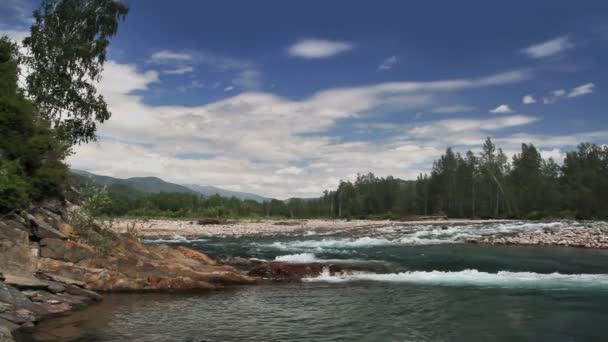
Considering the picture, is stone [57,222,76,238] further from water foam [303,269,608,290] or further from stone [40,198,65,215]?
water foam [303,269,608,290]

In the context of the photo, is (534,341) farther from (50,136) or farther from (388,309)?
(50,136)

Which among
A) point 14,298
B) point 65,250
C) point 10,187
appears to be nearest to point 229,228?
point 65,250

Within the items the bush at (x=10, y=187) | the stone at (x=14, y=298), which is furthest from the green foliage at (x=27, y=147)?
the stone at (x=14, y=298)

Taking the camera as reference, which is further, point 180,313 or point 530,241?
point 530,241

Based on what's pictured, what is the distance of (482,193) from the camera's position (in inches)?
4309

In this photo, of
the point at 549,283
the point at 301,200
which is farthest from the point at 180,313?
the point at 301,200

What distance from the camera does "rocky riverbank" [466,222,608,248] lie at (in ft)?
115

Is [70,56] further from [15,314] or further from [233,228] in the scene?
[233,228]

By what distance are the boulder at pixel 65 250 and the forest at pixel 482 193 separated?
1845 inches

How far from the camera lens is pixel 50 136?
18.9 meters

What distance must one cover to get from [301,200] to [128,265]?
165635 mm

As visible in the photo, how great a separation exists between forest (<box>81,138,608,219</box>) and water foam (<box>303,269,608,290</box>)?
48.8 meters

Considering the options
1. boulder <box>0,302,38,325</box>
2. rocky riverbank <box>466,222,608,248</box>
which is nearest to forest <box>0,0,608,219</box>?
boulder <box>0,302,38,325</box>

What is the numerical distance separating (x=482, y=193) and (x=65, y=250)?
10777 cm
